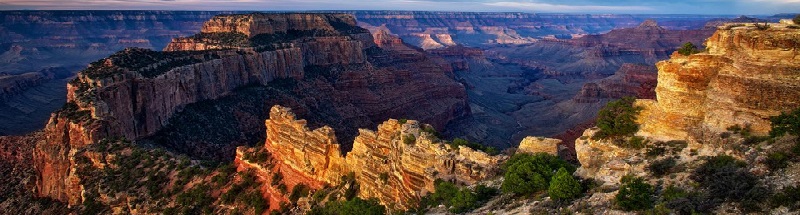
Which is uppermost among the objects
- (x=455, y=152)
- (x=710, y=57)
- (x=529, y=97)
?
(x=710, y=57)

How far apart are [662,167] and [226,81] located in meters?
60.3

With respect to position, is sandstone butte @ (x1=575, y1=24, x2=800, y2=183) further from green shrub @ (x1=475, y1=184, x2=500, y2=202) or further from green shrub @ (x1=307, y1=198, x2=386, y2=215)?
green shrub @ (x1=307, y1=198, x2=386, y2=215)

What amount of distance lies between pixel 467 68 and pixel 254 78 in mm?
111923

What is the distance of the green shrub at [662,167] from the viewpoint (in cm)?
2111

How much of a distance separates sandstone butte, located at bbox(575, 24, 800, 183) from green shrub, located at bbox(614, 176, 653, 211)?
247 centimetres

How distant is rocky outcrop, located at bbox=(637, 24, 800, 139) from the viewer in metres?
20.6

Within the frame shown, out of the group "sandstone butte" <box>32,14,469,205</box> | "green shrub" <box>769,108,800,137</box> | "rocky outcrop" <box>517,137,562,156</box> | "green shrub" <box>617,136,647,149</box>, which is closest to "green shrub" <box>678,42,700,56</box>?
"green shrub" <box>617,136,647,149</box>

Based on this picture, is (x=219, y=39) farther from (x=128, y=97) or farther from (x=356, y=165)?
(x=356, y=165)

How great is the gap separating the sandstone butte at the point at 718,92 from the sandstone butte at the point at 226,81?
38.2 metres

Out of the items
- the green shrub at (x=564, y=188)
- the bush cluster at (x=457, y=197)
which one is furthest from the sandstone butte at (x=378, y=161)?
the green shrub at (x=564, y=188)

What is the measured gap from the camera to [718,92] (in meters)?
22.2

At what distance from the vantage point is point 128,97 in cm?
5478

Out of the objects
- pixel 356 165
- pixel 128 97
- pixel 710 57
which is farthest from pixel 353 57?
pixel 710 57

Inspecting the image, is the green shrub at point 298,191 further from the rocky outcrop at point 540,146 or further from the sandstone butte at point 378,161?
the rocky outcrop at point 540,146
